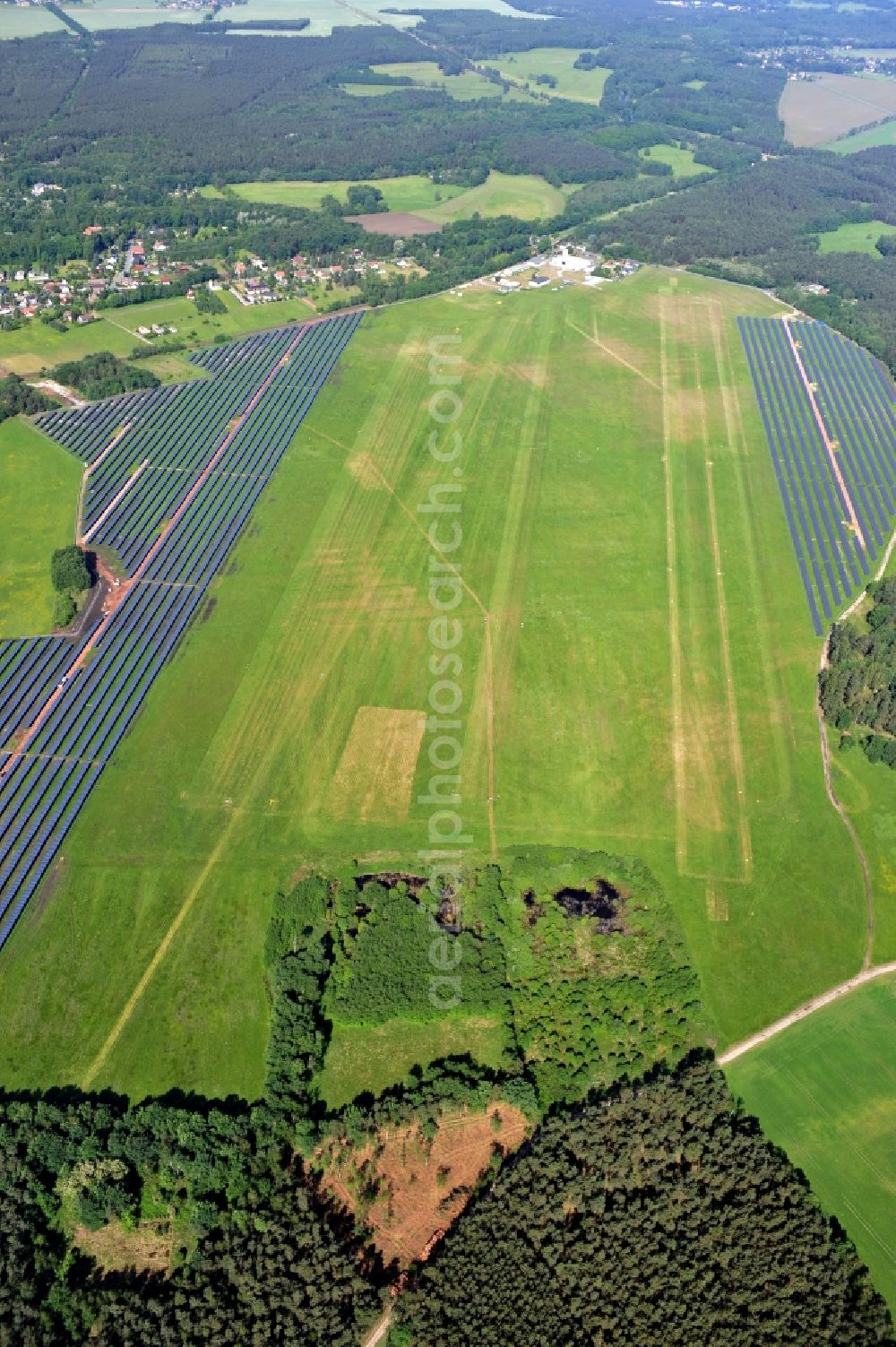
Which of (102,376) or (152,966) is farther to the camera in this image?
(102,376)

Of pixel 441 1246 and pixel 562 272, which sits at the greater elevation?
pixel 562 272

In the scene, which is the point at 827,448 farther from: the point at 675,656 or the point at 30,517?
the point at 30,517

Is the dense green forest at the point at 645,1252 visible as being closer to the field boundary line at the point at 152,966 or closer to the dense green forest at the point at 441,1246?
the dense green forest at the point at 441,1246

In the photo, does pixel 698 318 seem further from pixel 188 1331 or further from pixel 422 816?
pixel 188 1331

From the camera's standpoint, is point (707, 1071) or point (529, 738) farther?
point (529, 738)

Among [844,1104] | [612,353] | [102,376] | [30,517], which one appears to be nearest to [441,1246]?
[844,1104]

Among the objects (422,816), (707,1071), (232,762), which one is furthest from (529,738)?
(707,1071)
